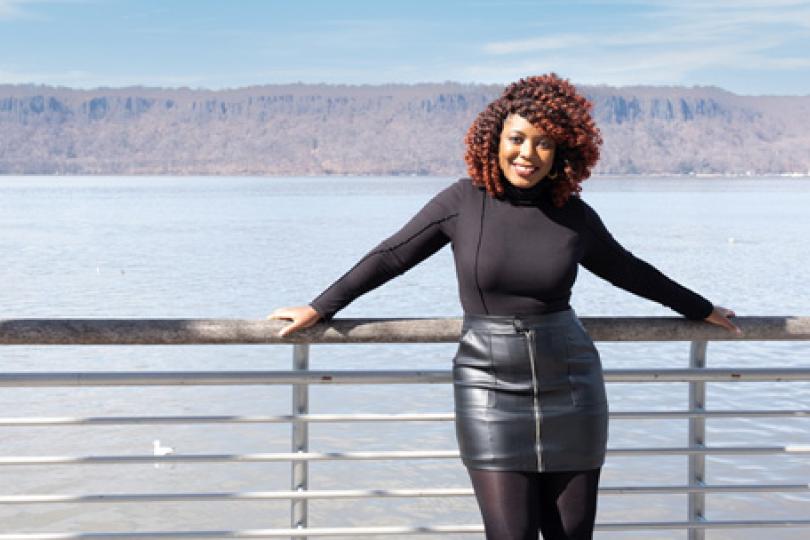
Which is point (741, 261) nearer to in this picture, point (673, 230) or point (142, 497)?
point (673, 230)

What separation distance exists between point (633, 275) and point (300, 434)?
99 centimetres

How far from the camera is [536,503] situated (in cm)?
257

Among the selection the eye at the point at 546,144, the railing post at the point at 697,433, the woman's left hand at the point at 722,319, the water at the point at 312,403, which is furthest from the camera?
the water at the point at 312,403

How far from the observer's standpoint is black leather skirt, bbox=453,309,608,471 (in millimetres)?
2533

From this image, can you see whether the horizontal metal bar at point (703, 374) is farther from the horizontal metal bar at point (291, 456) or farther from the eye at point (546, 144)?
the eye at point (546, 144)

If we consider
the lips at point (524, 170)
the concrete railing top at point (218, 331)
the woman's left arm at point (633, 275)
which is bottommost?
the concrete railing top at point (218, 331)

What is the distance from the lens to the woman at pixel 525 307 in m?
2.54

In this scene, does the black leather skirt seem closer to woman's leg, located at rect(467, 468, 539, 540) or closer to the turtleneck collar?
woman's leg, located at rect(467, 468, 539, 540)

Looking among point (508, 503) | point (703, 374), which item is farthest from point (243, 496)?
point (703, 374)

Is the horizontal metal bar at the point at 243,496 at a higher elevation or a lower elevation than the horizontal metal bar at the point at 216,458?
lower

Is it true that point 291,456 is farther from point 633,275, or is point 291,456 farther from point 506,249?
point 633,275

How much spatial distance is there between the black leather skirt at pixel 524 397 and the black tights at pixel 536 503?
0.03 metres

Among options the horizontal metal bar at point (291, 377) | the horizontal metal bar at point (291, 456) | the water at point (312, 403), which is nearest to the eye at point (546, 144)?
the horizontal metal bar at point (291, 377)

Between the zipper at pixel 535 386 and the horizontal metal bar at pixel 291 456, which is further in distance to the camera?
the horizontal metal bar at pixel 291 456
